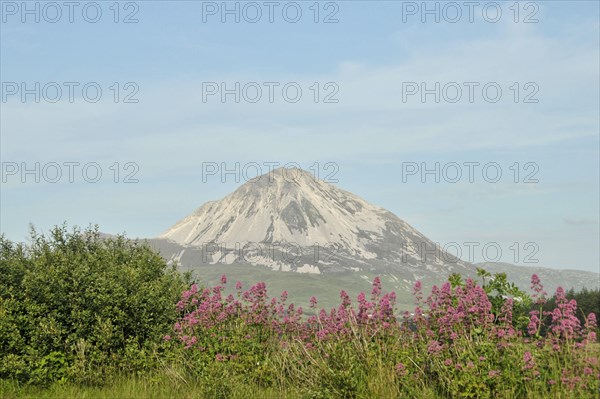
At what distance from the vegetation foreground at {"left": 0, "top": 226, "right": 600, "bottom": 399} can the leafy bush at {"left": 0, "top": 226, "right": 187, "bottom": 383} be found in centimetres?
3

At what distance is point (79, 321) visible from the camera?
47.1 ft

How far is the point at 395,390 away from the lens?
420 inches

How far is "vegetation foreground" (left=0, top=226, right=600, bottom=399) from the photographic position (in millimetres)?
10297

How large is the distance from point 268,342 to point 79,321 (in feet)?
13.1

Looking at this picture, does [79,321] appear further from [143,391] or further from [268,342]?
[268,342]

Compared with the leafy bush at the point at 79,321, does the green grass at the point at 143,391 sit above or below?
below

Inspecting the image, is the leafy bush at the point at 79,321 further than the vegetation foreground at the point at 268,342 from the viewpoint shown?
→ Yes

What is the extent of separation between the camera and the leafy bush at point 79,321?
46.5ft

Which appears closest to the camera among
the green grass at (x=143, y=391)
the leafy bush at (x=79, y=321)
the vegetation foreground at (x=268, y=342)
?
the vegetation foreground at (x=268, y=342)

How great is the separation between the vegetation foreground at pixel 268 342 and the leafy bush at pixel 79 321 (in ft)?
0.10

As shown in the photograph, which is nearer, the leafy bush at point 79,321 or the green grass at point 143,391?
the green grass at point 143,391

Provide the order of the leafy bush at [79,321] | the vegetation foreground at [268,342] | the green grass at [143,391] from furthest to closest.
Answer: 1. the leafy bush at [79,321]
2. the green grass at [143,391]
3. the vegetation foreground at [268,342]

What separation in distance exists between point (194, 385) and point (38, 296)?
4.47m

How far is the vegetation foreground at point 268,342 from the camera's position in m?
10.3
